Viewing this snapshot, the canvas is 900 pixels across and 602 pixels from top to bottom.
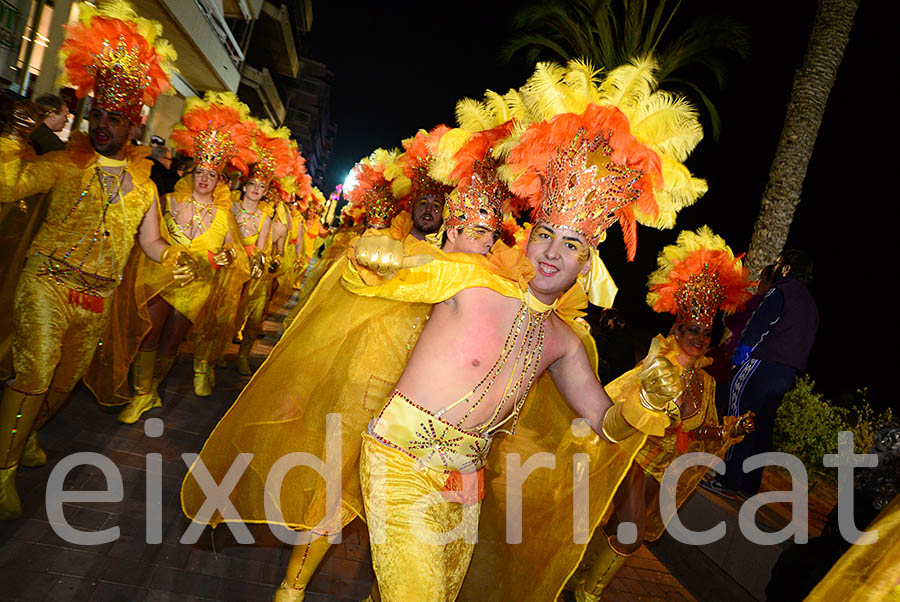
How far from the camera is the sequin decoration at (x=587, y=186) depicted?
2.46 m

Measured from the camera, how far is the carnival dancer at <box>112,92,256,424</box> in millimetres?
5457

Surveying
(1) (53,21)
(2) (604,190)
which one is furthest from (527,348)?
(1) (53,21)

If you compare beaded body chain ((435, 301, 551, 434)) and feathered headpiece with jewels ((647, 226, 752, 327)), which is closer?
beaded body chain ((435, 301, 551, 434))

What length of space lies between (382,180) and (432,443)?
519cm

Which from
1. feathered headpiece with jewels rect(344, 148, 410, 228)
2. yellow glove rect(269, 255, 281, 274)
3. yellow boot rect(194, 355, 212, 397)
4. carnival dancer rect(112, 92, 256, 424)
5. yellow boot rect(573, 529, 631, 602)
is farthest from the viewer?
yellow glove rect(269, 255, 281, 274)

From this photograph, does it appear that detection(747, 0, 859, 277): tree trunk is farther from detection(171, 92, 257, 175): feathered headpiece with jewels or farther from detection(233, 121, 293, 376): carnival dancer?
detection(171, 92, 257, 175): feathered headpiece with jewels

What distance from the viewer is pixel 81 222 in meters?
3.67

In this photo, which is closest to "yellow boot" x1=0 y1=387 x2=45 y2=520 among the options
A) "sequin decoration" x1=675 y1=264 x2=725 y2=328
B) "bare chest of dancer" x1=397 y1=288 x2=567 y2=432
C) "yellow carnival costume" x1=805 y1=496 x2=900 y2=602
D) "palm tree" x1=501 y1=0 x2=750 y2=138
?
"bare chest of dancer" x1=397 y1=288 x2=567 y2=432

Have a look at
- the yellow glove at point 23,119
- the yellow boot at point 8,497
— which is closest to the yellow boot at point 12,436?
the yellow boot at point 8,497

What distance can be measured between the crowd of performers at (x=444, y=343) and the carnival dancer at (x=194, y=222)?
1255 millimetres

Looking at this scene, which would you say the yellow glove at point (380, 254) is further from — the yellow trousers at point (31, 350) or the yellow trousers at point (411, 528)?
the yellow trousers at point (31, 350)

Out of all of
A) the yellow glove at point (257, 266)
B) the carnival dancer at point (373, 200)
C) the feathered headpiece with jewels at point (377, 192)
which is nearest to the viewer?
the yellow glove at point (257, 266)

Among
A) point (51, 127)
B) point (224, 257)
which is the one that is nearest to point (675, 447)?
point (224, 257)

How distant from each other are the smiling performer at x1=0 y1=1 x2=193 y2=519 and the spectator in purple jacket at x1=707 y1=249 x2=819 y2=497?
17.6 feet
